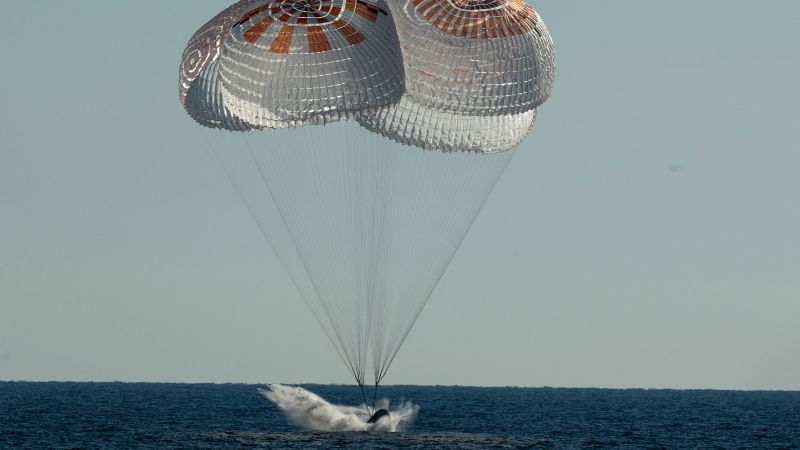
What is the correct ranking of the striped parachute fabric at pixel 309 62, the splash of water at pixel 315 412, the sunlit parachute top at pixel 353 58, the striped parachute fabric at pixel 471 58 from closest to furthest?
the striped parachute fabric at pixel 309 62
the sunlit parachute top at pixel 353 58
the striped parachute fabric at pixel 471 58
the splash of water at pixel 315 412

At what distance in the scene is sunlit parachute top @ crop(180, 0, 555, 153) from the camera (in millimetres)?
32094

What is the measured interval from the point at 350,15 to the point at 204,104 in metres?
4.15

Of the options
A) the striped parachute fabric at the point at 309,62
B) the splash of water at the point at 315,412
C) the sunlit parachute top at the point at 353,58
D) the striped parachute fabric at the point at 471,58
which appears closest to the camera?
the striped parachute fabric at the point at 309,62

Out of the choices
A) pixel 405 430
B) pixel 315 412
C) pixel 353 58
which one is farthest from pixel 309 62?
pixel 405 430

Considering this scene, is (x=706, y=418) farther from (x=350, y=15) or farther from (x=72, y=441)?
(x=350, y=15)

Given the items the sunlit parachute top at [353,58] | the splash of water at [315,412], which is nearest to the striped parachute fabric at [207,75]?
the sunlit parachute top at [353,58]

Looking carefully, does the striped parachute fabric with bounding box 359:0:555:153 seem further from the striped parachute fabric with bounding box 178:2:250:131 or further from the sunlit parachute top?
the striped parachute fabric with bounding box 178:2:250:131

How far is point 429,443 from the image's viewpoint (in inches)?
1666

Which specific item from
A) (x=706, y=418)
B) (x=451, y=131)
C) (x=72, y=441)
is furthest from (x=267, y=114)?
(x=706, y=418)

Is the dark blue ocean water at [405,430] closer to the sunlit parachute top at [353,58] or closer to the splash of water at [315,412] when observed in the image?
the splash of water at [315,412]

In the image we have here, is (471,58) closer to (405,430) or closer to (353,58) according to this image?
(353,58)

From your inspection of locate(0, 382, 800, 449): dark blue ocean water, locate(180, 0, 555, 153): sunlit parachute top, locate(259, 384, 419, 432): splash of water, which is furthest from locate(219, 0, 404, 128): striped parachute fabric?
locate(259, 384, 419, 432): splash of water

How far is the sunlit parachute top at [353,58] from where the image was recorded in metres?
32.1

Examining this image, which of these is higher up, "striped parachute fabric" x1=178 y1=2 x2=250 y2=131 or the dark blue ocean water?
"striped parachute fabric" x1=178 y1=2 x2=250 y2=131
